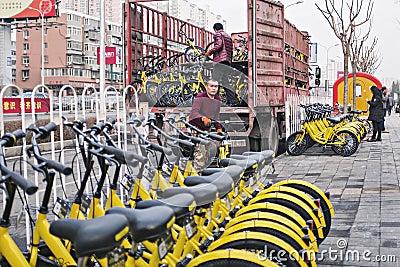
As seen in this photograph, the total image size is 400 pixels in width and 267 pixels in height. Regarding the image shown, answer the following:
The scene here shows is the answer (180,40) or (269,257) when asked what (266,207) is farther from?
(180,40)

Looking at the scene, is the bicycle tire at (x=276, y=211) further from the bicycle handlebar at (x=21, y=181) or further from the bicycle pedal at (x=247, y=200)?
the bicycle handlebar at (x=21, y=181)

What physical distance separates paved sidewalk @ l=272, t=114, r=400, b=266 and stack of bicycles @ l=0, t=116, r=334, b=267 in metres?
0.47

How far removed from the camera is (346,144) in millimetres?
11883

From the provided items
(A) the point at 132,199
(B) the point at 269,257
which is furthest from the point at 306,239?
(A) the point at 132,199

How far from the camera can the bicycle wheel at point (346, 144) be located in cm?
1186

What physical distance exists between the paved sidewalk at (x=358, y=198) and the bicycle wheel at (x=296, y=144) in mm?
180

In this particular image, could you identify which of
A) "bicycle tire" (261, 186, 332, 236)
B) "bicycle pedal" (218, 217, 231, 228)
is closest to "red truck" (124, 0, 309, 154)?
"bicycle tire" (261, 186, 332, 236)

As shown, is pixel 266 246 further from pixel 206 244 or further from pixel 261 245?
pixel 206 244

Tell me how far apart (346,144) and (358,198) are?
15.7 ft

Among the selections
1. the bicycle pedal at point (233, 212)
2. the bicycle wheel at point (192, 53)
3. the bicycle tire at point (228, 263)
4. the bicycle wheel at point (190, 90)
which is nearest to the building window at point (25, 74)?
the bicycle wheel at point (192, 53)

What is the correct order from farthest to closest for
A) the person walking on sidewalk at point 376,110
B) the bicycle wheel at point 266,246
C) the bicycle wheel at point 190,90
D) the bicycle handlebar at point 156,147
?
the person walking on sidewalk at point 376,110
the bicycle wheel at point 190,90
the bicycle handlebar at point 156,147
the bicycle wheel at point 266,246

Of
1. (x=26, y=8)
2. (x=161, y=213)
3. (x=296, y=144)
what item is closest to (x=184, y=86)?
(x=161, y=213)

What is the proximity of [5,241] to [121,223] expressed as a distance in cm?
106

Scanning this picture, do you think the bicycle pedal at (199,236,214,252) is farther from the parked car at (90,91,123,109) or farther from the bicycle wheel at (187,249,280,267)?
the parked car at (90,91,123,109)
